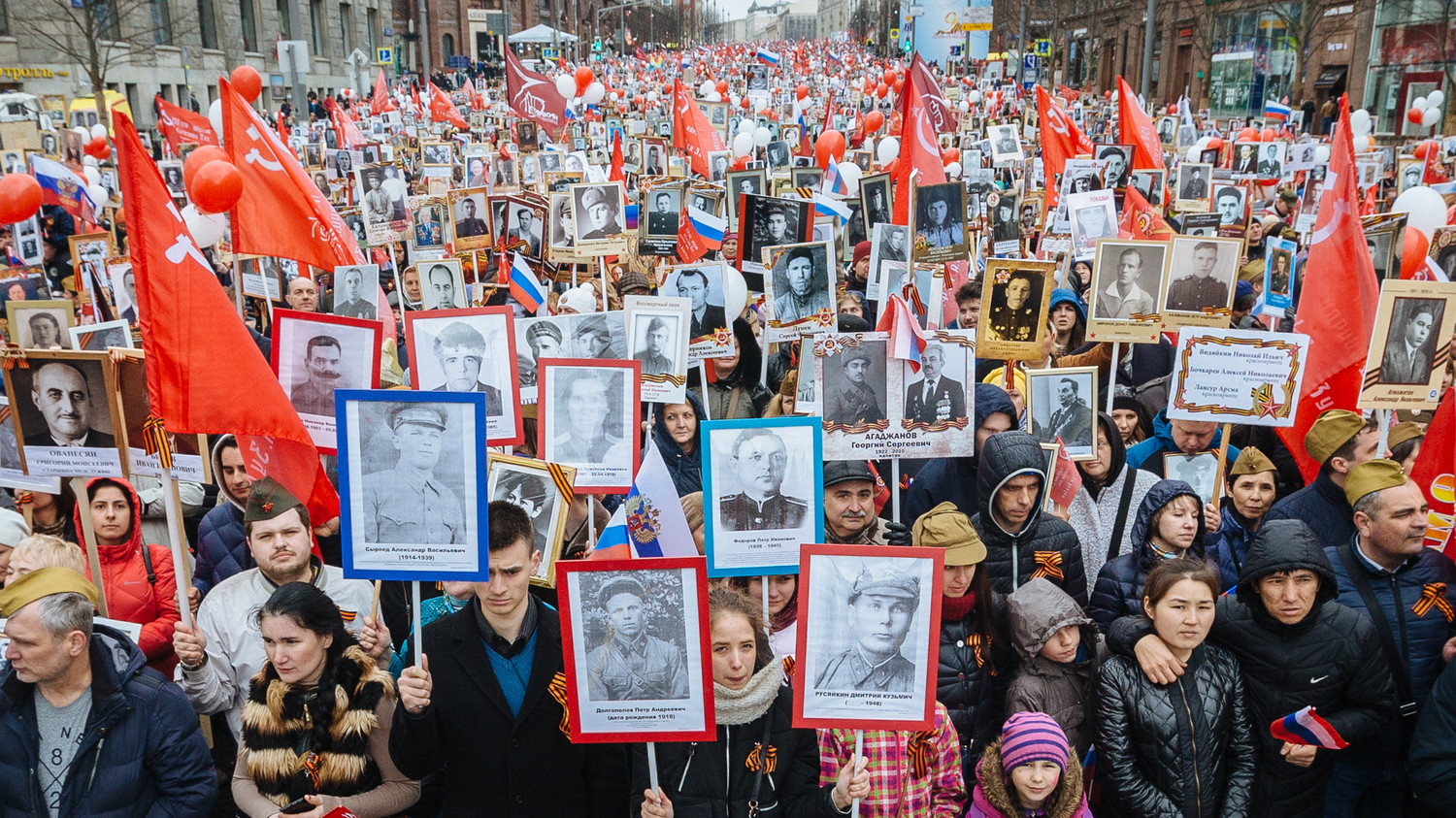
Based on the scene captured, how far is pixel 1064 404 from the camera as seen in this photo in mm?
5250

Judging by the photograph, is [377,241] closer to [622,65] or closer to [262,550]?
[262,550]

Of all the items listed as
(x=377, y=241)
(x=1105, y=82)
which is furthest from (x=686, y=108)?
(x=1105, y=82)

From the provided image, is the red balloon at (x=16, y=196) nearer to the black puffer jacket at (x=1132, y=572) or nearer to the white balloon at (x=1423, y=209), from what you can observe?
the black puffer jacket at (x=1132, y=572)

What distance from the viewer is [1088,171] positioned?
1121 cm

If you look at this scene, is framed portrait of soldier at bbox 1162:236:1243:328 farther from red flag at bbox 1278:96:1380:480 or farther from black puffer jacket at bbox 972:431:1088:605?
black puffer jacket at bbox 972:431:1088:605

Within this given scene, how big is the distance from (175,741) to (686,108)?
38.0ft

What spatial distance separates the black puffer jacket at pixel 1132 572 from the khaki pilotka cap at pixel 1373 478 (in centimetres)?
53

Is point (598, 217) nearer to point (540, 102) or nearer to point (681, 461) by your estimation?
point (681, 461)

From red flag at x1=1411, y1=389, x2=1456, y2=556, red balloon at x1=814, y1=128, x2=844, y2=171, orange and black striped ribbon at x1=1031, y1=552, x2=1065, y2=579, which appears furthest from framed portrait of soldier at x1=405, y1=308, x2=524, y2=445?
red balloon at x1=814, y1=128, x2=844, y2=171

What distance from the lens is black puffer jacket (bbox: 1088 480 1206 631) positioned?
165 inches

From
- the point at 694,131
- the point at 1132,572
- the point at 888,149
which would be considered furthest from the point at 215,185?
the point at 888,149

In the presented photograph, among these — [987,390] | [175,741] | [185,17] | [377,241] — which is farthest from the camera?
[185,17]

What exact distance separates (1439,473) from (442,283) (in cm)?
631

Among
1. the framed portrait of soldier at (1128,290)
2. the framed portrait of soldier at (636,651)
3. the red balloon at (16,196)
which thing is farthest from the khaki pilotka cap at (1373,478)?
the red balloon at (16,196)
